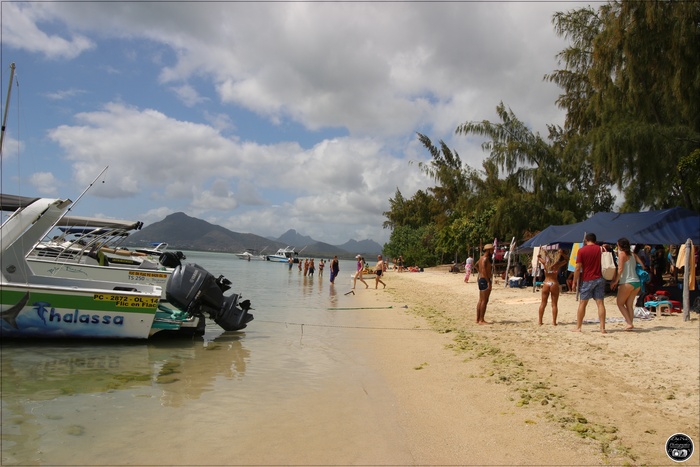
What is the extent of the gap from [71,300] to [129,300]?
3.13 ft

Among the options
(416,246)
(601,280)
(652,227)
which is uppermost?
(416,246)

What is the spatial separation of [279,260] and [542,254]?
74386mm

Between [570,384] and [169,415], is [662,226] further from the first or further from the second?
[169,415]

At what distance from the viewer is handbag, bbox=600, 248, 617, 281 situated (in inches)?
378

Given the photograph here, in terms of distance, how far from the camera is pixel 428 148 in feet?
163

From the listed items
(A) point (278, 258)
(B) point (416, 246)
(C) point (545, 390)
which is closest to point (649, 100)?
(C) point (545, 390)

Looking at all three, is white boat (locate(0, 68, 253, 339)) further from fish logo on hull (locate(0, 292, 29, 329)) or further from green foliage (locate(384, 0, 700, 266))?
green foliage (locate(384, 0, 700, 266))

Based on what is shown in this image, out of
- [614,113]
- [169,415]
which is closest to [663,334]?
[169,415]

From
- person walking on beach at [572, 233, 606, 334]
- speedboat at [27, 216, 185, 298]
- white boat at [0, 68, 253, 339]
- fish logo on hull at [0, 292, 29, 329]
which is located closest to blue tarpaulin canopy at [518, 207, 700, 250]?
person walking on beach at [572, 233, 606, 334]

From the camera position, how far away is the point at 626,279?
9578 mm

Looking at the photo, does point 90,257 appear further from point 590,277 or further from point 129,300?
point 590,277

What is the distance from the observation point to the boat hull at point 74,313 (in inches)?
342

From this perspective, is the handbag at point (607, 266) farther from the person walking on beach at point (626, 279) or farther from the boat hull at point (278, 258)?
the boat hull at point (278, 258)

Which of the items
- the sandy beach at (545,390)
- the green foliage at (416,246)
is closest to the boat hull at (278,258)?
the green foliage at (416,246)
